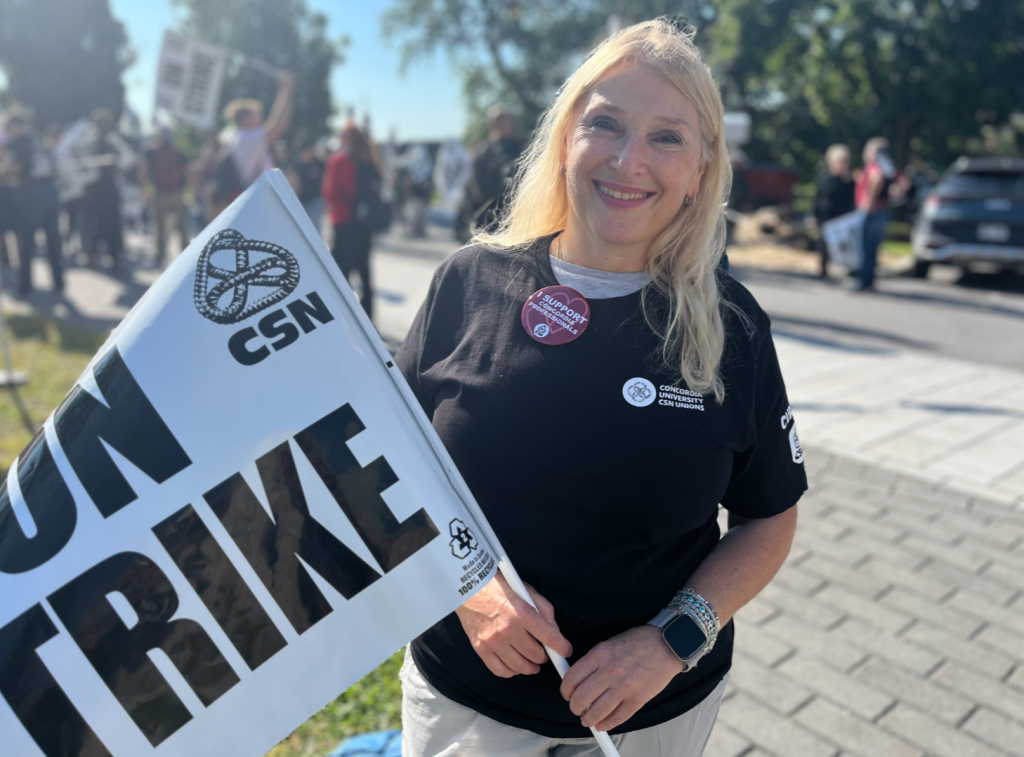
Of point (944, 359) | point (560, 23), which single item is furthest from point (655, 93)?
point (560, 23)

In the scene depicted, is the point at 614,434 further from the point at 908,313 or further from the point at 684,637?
the point at 908,313

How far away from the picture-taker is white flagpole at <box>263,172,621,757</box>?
1.24 meters

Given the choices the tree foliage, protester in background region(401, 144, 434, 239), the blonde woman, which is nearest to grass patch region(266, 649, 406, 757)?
the blonde woman

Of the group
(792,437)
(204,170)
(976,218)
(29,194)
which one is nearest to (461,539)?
(792,437)

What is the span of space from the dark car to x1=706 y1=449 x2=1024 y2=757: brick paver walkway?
9.53m

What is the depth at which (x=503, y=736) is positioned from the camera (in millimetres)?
1499

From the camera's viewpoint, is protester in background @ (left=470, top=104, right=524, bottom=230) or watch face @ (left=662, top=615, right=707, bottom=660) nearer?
watch face @ (left=662, top=615, right=707, bottom=660)

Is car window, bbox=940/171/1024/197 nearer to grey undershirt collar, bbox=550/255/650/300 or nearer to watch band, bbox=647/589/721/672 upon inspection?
grey undershirt collar, bbox=550/255/650/300

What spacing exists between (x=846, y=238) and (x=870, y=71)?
16.0 m

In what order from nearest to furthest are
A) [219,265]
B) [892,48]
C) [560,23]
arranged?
[219,265]
[892,48]
[560,23]

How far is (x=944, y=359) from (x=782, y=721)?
620 cm

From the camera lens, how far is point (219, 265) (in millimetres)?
1223

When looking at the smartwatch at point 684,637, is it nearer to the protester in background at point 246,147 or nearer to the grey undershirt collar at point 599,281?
the grey undershirt collar at point 599,281

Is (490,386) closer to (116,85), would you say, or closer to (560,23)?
(560,23)
